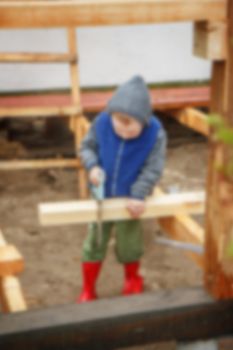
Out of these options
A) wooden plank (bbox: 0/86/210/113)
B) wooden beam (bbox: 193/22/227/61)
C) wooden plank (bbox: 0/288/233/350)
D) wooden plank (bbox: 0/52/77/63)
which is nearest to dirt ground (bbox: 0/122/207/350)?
wooden plank (bbox: 0/86/210/113)

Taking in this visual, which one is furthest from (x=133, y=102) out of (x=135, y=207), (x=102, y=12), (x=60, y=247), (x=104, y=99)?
(x=104, y=99)

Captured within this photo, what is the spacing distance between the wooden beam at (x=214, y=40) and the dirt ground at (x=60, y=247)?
87.4 inches

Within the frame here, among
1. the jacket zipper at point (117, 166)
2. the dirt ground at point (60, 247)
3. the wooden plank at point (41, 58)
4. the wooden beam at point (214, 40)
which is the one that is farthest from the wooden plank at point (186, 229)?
the wooden plank at point (41, 58)

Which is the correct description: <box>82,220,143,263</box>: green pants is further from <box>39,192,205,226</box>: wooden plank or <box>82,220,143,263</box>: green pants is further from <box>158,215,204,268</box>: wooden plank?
<box>39,192,205,226</box>: wooden plank

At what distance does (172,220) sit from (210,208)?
1.19 metres

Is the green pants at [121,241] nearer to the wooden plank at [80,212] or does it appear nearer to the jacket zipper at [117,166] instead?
the jacket zipper at [117,166]

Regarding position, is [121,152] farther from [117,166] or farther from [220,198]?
[220,198]

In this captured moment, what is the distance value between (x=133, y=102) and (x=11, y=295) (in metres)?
1.02

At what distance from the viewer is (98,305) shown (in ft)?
5.09

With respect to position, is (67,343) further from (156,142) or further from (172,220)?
(156,142)

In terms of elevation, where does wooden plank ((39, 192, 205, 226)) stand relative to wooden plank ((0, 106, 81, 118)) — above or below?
above

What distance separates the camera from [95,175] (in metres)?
2.79

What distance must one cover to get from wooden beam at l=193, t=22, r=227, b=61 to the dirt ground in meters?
2.22

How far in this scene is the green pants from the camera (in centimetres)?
300
